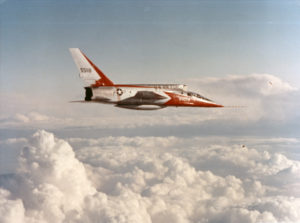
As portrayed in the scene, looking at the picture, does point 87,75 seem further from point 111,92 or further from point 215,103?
point 215,103

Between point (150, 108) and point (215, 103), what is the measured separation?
3.33m

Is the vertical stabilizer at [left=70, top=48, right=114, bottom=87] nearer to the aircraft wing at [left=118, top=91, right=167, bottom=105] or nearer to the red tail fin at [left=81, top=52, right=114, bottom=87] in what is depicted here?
the red tail fin at [left=81, top=52, right=114, bottom=87]

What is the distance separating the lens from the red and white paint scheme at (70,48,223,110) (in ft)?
53.4

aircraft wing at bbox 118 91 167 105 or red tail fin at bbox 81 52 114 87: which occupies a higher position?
red tail fin at bbox 81 52 114 87

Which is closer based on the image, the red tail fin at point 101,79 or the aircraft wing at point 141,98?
the aircraft wing at point 141,98

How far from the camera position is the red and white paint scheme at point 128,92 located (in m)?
16.3

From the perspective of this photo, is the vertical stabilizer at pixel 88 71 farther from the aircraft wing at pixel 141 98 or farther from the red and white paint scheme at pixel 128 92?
the aircraft wing at pixel 141 98

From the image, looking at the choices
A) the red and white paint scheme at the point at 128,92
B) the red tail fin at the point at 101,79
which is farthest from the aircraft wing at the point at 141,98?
the red tail fin at the point at 101,79

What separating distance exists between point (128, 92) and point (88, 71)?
2.17 m

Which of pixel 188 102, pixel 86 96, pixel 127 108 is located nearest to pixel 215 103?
pixel 188 102

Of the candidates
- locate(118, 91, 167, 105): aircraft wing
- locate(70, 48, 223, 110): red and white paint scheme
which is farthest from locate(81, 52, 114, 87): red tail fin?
locate(118, 91, 167, 105): aircraft wing

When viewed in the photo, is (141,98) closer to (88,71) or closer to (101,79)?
(101,79)

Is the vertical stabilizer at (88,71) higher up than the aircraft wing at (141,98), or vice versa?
the vertical stabilizer at (88,71)

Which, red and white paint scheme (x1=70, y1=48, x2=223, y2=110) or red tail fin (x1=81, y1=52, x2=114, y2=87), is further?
red tail fin (x1=81, y1=52, x2=114, y2=87)
